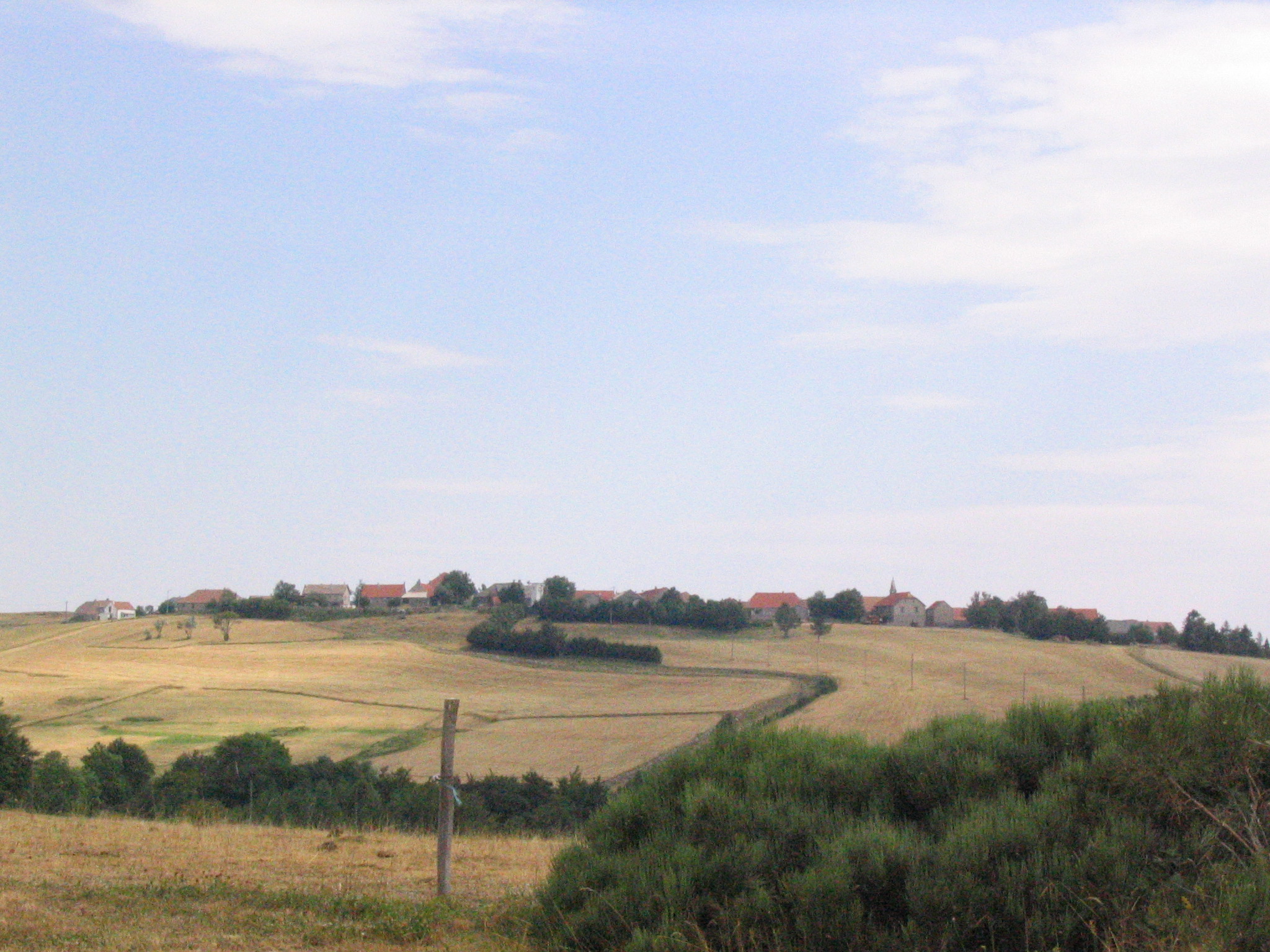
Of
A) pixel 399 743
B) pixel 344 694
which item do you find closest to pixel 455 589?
pixel 344 694

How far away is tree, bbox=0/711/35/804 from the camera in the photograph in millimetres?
30078

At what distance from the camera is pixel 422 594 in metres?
156

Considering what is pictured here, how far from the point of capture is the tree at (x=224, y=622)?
85.9 meters

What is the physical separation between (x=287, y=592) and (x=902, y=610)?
2661 inches

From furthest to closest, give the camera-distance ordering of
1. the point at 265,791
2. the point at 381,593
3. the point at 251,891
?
the point at 381,593, the point at 265,791, the point at 251,891

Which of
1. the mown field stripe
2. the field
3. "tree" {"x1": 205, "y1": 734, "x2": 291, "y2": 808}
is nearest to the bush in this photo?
the field

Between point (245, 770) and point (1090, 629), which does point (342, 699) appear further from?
point (1090, 629)

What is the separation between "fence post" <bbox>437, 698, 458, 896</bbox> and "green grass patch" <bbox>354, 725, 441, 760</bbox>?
35490 mm

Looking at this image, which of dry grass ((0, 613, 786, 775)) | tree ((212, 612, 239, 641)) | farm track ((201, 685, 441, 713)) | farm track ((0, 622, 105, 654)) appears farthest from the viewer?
tree ((212, 612, 239, 641))

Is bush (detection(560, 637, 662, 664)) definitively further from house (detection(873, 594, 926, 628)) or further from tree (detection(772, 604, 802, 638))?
house (detection(873, 594, 926, 628))

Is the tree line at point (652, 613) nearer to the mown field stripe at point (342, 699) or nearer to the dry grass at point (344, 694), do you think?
the dry grass at point (344, 694)

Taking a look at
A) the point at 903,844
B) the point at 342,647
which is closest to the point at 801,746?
the point at 903,844

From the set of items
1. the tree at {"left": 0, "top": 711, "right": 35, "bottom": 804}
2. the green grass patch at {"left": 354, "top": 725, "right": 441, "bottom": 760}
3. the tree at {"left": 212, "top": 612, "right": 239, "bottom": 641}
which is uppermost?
the tree at {"left": 212, "top": 612, "right": 239, "bottom": 641}

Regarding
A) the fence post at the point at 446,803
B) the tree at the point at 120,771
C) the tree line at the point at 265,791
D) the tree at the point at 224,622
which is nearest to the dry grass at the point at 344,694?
the tree at the point at 224,622
